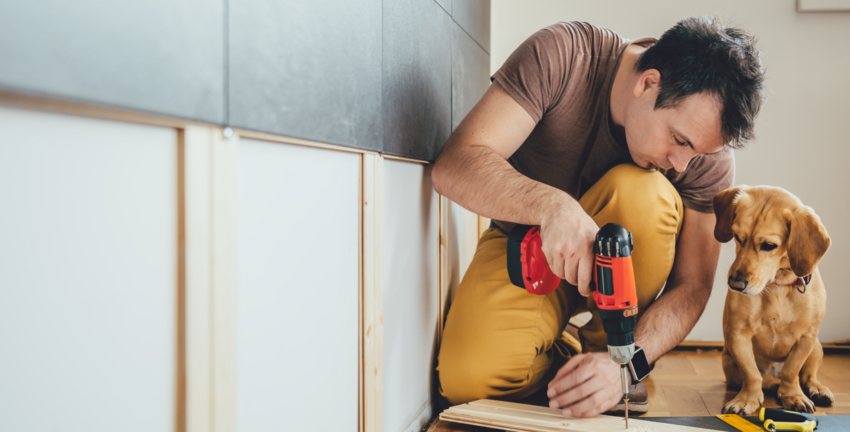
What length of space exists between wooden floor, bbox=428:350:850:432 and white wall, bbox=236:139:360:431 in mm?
535

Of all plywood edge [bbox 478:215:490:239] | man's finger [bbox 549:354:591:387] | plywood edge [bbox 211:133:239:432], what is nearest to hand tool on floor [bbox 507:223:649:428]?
man's finger [bbox 549:354:591:387]

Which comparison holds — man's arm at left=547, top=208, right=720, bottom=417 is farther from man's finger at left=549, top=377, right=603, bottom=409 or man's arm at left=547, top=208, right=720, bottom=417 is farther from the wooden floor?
the wooden floor

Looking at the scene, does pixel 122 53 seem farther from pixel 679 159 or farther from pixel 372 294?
pixel 679 159

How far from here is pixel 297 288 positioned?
78cm

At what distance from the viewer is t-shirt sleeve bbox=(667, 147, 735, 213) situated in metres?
1.46

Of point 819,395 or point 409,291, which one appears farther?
point 819,395

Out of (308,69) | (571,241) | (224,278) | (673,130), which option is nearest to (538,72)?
(673,130)

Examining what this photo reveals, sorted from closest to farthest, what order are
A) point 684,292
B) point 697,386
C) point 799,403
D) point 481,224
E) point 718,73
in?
point 718,73 → point 799,403 → point 684,292 → point 697,386 → point 481,224

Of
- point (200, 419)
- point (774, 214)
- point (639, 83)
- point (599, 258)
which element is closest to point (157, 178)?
point (200, 419)

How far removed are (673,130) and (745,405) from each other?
0.74 m

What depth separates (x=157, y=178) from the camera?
0.54 meters

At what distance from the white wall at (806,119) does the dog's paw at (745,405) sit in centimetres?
94

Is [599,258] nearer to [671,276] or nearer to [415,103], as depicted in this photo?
[415,103]

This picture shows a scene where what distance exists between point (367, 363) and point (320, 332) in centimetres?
19
